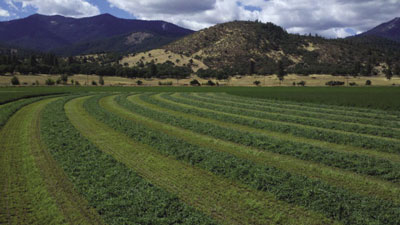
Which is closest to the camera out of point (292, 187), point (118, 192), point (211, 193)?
point (118, 192)

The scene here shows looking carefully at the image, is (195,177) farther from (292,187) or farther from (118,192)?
(292,187)

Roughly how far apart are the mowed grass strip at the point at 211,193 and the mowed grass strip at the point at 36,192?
2.92 metres

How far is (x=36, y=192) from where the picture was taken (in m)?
9.11

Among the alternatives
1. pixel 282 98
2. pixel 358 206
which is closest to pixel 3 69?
pixel 282 98

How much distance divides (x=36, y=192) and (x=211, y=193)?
6.22 m

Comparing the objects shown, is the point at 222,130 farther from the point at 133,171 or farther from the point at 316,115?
the point at 316,115

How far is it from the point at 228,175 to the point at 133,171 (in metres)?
4.11

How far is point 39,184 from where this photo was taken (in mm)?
9773

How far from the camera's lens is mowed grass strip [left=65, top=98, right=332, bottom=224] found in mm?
7789

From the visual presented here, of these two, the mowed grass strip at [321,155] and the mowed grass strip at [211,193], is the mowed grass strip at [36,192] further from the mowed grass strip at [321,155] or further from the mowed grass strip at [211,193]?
the mowed grass strip at [321,155]

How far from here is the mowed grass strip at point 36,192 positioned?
25.0ft

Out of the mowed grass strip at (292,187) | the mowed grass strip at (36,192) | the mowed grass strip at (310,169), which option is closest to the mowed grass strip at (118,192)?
the mowed grass strip at (36,192)

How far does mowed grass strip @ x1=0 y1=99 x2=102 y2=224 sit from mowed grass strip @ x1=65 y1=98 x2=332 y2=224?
9.56 ft

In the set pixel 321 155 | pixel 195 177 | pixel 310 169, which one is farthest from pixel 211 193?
pixel 321 155
